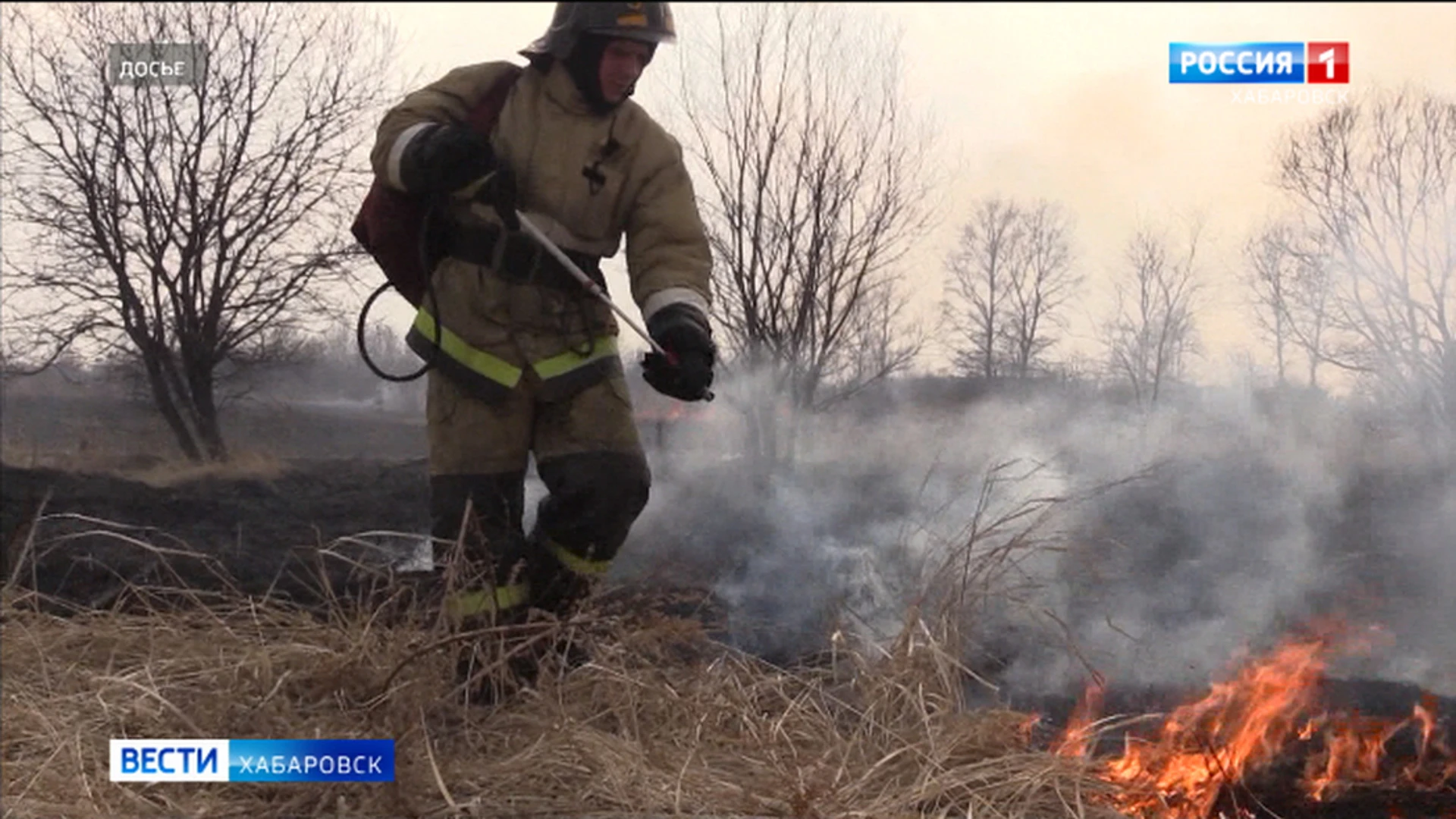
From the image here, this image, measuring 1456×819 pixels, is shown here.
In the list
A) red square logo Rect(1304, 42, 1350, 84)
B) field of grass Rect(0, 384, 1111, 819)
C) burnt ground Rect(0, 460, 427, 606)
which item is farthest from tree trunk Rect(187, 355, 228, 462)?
red square logo Rect(1304, 42, 1350, 84)

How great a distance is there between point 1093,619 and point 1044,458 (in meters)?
2.33

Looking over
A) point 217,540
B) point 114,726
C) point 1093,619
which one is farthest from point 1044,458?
point 114,726

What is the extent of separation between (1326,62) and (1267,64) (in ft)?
0.49

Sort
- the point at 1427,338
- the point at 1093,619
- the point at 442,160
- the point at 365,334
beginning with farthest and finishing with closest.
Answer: the point at 1093,619
the point at 1427,338
the point at 365,334
the point at 442,160

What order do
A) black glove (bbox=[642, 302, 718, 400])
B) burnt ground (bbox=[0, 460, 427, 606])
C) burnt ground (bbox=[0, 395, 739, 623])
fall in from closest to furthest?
black glove (bbox=[642, 302, 718, 400]) → burnt ground (bbox=[0, 460, 427, 606]) → burnt ground (bbox=[0, 395, 739, 623])

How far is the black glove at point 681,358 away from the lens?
2660 mm

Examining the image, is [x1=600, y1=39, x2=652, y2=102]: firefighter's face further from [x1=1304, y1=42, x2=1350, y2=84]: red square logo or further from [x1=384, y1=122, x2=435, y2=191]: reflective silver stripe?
[x1=1304, y1=42, x2=1350, y2=84]: red square logo

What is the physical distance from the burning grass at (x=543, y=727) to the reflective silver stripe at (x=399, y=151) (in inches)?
35.3

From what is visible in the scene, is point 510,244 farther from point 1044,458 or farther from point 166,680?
point 1044,458

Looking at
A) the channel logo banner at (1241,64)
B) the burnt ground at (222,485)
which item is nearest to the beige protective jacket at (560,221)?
the channel logo banner at (1241,64)

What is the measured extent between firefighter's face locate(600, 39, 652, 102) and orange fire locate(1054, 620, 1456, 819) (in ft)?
5.13

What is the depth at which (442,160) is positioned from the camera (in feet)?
8.27

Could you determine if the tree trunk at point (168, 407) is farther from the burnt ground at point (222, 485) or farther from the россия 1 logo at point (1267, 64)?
the россия 1 logo at point (1267, 64)

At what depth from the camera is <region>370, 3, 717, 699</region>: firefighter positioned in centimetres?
269
